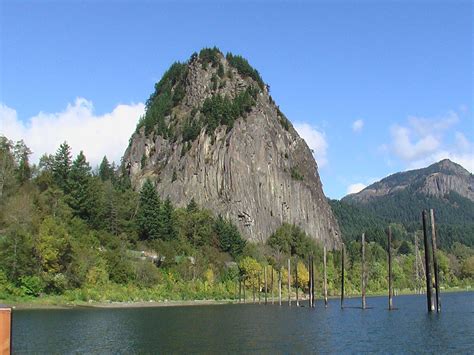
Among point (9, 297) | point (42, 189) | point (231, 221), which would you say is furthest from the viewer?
point (231, 221)

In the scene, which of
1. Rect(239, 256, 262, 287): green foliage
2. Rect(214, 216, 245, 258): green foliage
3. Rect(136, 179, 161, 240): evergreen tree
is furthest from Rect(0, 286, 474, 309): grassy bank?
Rect(214, 216, 245, 258): green foliage

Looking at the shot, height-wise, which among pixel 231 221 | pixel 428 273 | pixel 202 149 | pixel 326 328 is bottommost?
pixel 326 328

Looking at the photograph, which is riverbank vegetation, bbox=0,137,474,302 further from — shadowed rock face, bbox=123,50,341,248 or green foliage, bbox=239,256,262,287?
shadowed rock face, bbox=123,50,341,248

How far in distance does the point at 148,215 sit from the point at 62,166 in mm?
21857

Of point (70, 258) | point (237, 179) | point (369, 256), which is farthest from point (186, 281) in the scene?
point (369, 256)

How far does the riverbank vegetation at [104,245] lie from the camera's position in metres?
88.9

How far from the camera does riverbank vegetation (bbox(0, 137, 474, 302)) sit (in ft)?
292

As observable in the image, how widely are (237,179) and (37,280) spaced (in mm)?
92013

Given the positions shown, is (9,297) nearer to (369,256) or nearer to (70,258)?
(70,258)

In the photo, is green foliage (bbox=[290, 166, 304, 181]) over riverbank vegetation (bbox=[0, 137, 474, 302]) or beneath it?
over

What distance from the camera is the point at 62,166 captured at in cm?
12788

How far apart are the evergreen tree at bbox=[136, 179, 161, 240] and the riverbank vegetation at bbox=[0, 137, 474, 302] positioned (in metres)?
0.22

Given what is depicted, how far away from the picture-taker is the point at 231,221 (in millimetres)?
162750

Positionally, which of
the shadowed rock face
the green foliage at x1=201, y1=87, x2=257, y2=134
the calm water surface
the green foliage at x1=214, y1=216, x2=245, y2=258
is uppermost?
the green foliage at x1=201, y1=87, x2=257, y2=134
